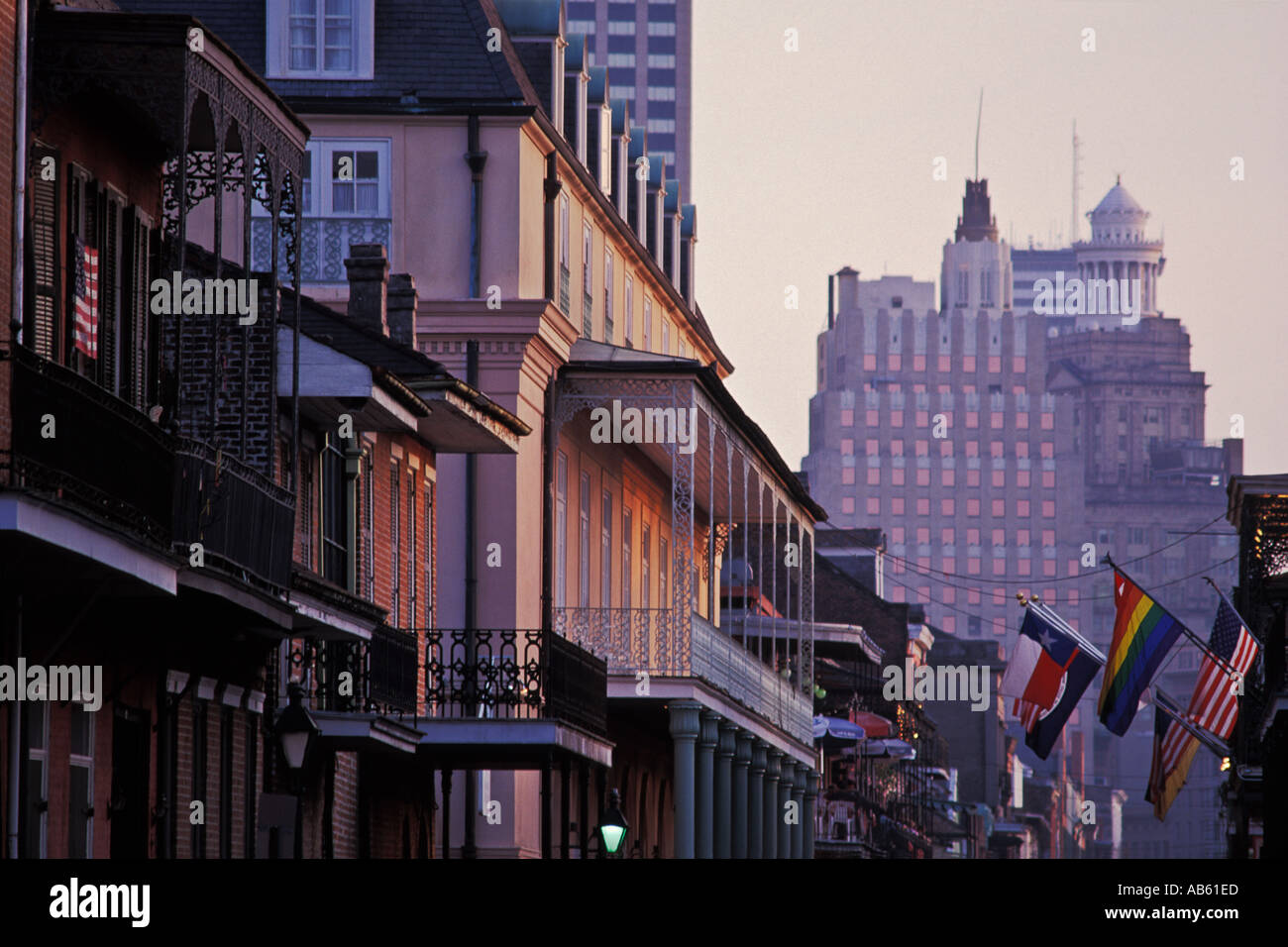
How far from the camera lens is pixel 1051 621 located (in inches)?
2024

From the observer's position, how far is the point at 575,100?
4141 cm

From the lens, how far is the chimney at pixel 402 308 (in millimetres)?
32062

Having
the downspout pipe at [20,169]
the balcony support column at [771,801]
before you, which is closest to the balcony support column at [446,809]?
the downspout pipe at [20,169]

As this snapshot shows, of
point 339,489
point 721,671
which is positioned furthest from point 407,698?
point 721,671

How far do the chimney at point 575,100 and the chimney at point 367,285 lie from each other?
10465 millimetres

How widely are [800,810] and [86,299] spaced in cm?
3555

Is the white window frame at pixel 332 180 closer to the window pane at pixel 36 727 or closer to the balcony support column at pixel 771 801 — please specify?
the balcony support column at pixel 771 801

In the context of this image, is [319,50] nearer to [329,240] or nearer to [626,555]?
[329,240]

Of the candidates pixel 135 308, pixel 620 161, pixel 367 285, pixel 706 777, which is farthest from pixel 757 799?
pixel 135 308

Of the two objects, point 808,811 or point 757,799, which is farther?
point 808,811

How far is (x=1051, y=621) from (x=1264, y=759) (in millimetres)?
4545

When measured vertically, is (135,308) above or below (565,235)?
below

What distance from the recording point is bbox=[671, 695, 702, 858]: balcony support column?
37562 mm
